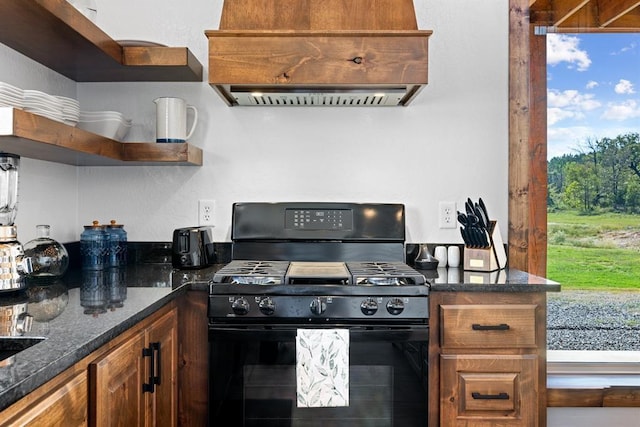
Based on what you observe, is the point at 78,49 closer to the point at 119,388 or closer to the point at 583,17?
the point at 119,388

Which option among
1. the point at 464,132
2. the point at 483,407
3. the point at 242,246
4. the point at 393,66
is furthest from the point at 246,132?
the point at 483,407

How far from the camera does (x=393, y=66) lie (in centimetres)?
194

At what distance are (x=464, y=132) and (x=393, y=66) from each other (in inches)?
25.2

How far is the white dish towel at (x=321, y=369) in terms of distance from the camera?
171 cm

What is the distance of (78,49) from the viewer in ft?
6.22

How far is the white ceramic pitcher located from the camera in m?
2.23

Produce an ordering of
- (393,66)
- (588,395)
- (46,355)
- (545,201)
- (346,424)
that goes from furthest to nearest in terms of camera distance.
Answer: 1. (545,201)
2. (588,395)
3. (393,66)
4. (346,424)
5. (46,355)

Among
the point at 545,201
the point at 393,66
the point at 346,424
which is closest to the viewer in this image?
the point at 346,424

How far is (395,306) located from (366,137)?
96cm

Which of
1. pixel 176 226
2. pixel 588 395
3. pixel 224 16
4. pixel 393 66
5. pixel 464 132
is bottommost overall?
pixel 588 395

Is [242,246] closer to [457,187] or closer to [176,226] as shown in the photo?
[176,226]

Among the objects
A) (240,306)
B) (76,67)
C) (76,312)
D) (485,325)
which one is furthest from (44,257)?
(485,325)

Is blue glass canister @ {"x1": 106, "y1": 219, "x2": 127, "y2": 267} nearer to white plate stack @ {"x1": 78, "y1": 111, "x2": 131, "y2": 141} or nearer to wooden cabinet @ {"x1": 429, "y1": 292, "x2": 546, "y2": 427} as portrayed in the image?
white plate stack @ {"x1": 78, "y1": 111, "x2": 131, "y2": 141}

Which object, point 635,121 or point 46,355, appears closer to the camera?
point 46,355
